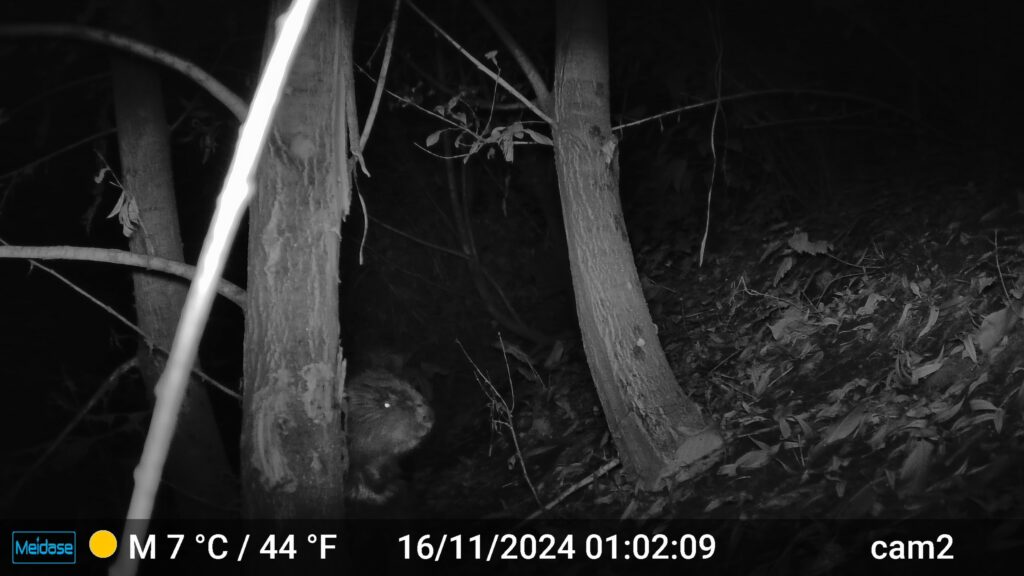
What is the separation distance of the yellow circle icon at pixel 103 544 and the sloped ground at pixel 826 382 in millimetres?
1698

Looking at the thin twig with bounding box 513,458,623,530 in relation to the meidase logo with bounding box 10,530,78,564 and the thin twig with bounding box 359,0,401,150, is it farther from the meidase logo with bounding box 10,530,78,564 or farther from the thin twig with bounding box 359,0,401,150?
the meidase logo with bounding box 10,530,78,564

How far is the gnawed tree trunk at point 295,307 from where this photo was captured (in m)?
2.93

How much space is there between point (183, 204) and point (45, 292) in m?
1.21

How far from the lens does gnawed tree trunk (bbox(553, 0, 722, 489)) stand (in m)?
3.67

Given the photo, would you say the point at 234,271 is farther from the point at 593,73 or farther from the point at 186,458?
the point at 593,73

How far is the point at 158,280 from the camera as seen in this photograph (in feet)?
13.4

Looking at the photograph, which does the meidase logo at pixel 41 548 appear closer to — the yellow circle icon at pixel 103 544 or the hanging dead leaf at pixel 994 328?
the yellow circle icon at pixel 103 544

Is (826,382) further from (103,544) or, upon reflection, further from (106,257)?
(103,544)

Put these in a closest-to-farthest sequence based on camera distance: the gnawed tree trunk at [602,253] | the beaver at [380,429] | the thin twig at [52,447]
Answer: the gnawed tree trunk at [602,253] < the thin twig at [52,447] < the beaver at [380,429]

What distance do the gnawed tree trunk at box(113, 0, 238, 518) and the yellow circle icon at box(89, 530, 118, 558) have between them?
0.38 meters

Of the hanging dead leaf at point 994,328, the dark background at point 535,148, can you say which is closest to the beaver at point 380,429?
the dark background at point 535,148

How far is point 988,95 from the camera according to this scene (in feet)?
16.0

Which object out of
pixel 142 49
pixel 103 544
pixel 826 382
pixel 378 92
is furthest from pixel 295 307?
pixel 826 382

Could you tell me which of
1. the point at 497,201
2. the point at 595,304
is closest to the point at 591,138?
the point at 595,304
